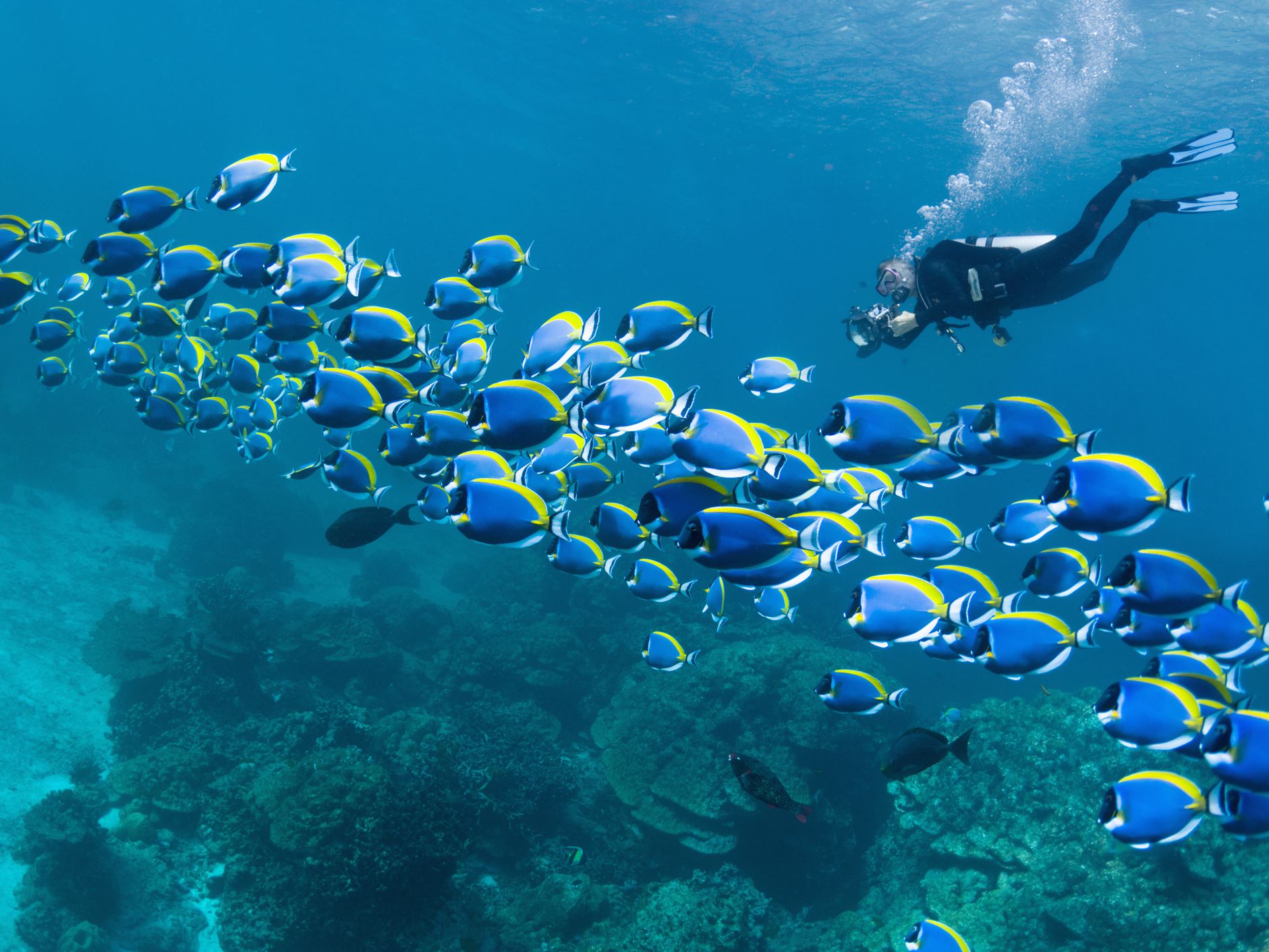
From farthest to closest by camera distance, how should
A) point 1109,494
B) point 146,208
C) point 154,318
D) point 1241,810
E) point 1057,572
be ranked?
point 154,318 < point 146,208 < point 1057,572 < point 1109,494 < point 1241,810

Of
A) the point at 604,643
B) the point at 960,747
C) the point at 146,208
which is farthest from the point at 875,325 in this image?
the point at 604,643

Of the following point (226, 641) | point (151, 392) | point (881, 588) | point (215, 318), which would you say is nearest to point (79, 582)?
point (226, 641)

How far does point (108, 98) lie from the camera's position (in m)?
92.8

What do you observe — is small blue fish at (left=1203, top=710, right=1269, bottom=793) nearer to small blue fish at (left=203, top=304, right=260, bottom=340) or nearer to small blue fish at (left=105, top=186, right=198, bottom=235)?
small blue fish at (left=105, top=186, right=198, bottom=235)

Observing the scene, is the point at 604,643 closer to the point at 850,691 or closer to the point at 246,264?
the point at 850,691

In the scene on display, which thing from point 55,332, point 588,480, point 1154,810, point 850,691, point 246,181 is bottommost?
point 850,691

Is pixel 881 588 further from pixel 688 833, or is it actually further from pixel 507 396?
pixel 688 833

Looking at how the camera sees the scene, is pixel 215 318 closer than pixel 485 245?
No

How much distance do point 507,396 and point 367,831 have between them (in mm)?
4960

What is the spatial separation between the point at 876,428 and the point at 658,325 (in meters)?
1.55

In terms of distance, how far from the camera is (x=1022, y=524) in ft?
12.4

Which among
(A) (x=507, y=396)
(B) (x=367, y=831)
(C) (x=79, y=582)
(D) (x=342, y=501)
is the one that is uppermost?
(A) (x=507, y=396)

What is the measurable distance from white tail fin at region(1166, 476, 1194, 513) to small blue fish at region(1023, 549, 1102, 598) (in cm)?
95

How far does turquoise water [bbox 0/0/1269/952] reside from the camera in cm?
638
